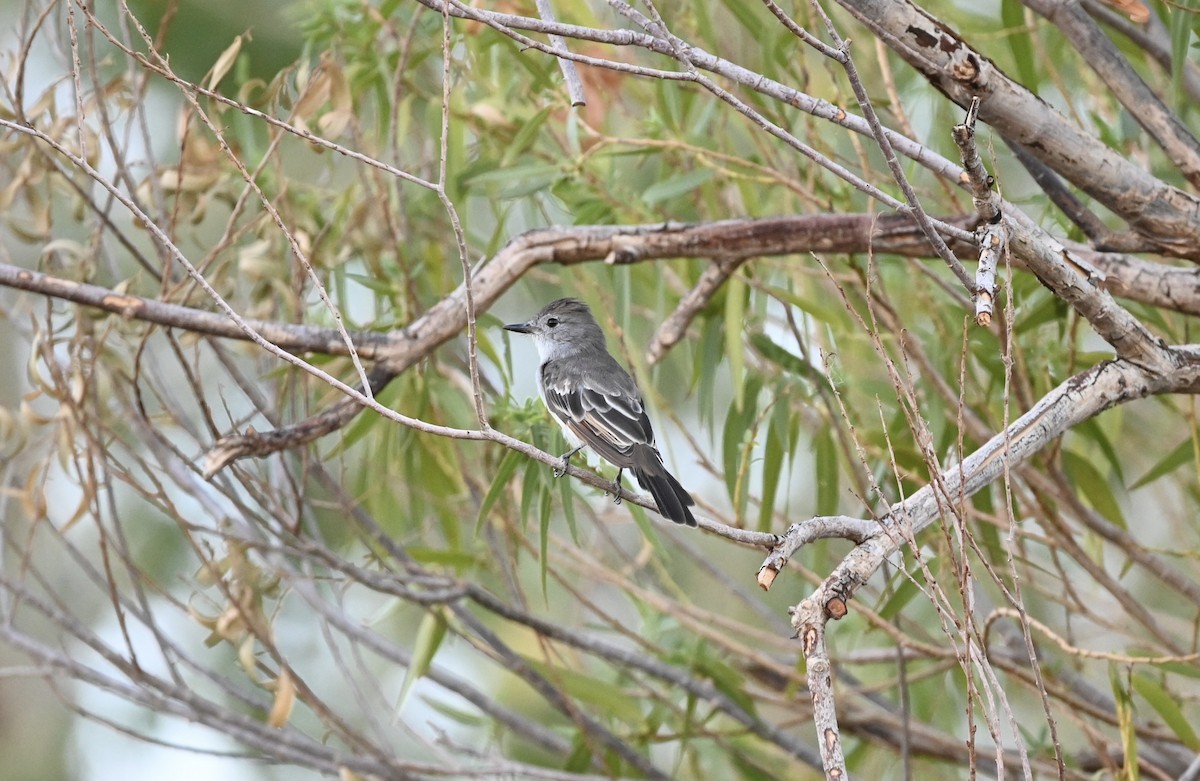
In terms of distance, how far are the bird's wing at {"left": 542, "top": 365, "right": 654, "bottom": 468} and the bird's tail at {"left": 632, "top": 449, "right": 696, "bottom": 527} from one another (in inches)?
2.2

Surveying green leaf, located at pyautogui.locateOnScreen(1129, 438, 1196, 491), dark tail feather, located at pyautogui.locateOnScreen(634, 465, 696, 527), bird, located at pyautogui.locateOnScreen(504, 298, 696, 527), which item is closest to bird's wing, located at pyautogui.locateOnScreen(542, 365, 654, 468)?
bird, located at pyautogui.locateOnScreen(504, 298, 696, 527)

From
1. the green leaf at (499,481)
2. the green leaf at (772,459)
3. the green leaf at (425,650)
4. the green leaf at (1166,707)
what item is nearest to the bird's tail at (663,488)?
the green leaf at (499,481)

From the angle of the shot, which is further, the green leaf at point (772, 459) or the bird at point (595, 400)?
the green leaf at point (772, 459)

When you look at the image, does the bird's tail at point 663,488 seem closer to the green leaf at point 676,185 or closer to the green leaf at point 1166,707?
the green leaf at point 676,185

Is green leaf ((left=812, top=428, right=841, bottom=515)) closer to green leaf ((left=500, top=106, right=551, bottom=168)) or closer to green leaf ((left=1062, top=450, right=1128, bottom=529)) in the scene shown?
green leaf ((left=1062, top=450, right=1128, bottom=529))

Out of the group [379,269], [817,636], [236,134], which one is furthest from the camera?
[236,134]

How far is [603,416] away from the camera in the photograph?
3.57 m

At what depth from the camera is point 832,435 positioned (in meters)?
4.15

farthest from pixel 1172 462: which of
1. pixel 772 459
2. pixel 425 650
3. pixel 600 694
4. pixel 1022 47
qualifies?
pixel 425 650

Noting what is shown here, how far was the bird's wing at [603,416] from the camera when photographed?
3.44 meters

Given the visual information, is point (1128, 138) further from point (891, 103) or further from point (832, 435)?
point (832, 435)

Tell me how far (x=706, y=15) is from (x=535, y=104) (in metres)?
0.65

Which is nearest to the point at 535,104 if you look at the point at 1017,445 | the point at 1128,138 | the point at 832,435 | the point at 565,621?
the point at 832,435

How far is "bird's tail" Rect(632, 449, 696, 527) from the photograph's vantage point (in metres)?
2.86
